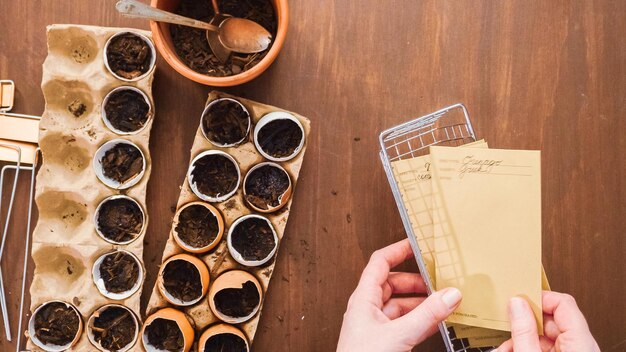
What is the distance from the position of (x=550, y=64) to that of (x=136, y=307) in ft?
3.17

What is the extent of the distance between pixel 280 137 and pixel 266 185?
0.10 meters

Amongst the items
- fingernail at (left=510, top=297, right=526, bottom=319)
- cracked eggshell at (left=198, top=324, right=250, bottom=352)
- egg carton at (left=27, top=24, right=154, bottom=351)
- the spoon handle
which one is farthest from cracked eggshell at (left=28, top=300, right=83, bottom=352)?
fingernail at (left=510, top=297, right=526, bottom=319)

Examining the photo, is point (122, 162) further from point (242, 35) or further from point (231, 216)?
point (242, 35)

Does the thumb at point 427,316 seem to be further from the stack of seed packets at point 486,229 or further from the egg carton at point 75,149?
the egg carton at point 75,149

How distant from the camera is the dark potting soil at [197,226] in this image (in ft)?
3.26

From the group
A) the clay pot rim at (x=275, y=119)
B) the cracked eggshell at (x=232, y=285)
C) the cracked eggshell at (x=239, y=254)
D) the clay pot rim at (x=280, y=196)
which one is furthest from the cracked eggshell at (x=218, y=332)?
the clay pot rim at (x=275, y=119)

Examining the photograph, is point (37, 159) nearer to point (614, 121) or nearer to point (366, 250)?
point (366, 250)

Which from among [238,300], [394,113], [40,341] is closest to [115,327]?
[40,341]

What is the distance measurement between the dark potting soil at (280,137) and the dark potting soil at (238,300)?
Result: 0.27m

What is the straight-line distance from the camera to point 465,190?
842mm

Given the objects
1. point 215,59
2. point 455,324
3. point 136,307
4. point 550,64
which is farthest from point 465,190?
point 136,307

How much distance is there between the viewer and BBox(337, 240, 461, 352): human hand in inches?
31.3

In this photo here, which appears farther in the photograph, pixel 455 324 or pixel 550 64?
pixel 550 64

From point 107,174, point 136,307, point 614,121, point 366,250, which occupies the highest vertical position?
point 614,121
